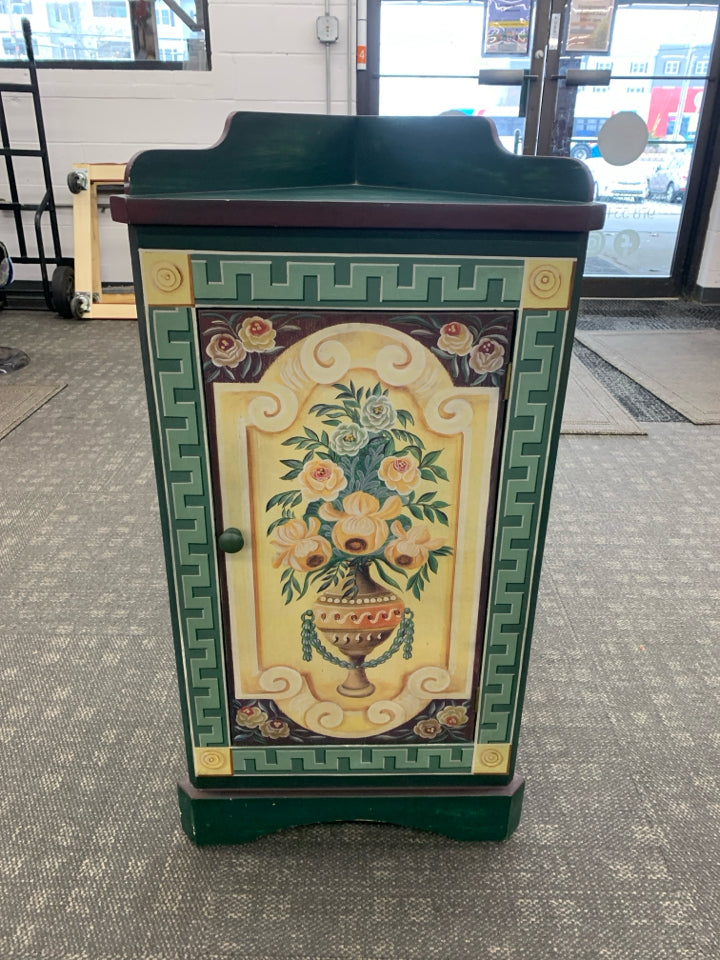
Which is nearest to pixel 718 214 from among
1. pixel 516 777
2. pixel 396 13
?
pixel 396 13

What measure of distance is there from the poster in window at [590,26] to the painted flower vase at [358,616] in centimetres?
367

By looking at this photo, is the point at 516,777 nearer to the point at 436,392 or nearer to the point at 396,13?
the point at 436,392

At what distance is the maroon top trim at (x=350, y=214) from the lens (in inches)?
26.9

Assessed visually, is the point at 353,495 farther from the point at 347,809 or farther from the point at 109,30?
the point at 109,30

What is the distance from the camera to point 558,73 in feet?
12.0

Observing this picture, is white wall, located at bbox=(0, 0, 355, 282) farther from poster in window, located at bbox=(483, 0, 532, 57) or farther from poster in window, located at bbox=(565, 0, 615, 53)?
poster in window, located at bbox=(565, 0, 615, 53)

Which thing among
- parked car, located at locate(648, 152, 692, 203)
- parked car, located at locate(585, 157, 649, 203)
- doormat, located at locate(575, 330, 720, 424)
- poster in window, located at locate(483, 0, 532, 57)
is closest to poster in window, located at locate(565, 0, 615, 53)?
poster in window, located at locate(483, 0, 532, 57)

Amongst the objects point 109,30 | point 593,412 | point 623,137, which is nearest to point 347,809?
point 593,412

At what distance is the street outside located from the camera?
13.3 ft

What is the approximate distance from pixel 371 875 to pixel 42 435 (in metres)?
1.77

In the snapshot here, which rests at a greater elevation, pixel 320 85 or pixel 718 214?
pixel 320 85

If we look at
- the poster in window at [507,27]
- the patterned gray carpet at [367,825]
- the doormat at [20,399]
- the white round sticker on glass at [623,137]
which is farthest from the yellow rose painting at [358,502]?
the white round sticker on glass at [623,137]

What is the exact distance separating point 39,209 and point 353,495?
10.4 ft

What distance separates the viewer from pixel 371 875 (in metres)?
0.97
